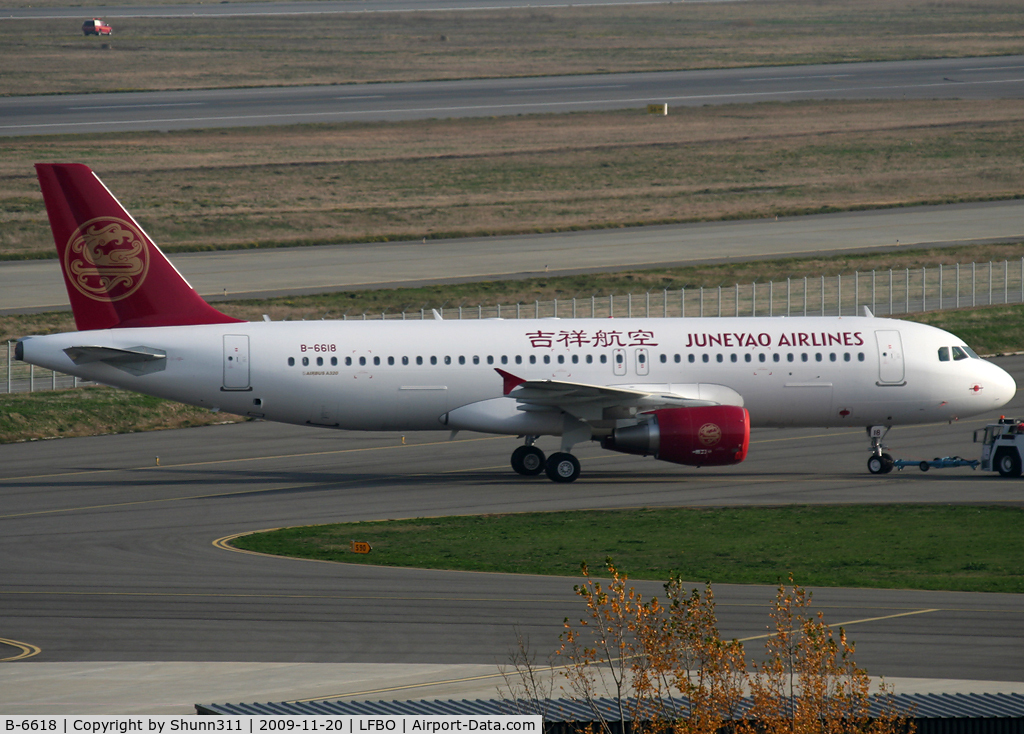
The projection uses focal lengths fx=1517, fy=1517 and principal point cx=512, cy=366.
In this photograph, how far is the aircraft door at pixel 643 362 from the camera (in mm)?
50219

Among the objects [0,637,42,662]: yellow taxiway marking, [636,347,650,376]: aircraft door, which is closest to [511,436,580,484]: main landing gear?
[636,347,650,376]: aircraft door

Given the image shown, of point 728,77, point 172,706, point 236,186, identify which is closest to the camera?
point 172,706

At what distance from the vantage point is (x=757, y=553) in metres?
39.8

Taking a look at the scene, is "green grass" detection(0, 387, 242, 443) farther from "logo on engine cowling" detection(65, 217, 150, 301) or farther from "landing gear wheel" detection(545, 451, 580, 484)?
"landing gear wheel" detection(545, 451, 580, 484)

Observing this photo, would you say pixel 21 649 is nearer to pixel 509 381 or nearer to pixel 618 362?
pixel 509 381

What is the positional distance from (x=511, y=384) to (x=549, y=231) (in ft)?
192

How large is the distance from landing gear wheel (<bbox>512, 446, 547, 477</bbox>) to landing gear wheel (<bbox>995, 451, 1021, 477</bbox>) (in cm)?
1528

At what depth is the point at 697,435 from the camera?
4756 centimetres

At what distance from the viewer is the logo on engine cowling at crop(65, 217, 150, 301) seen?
49.4m

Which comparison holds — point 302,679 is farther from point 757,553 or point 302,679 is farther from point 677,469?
point 677,469

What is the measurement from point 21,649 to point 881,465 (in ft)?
99.6

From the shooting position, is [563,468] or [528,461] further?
[528,461]

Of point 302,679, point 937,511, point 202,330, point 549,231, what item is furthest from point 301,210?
point 302,679

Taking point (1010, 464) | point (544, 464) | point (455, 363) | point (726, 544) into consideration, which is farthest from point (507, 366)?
point (1010, 464)
